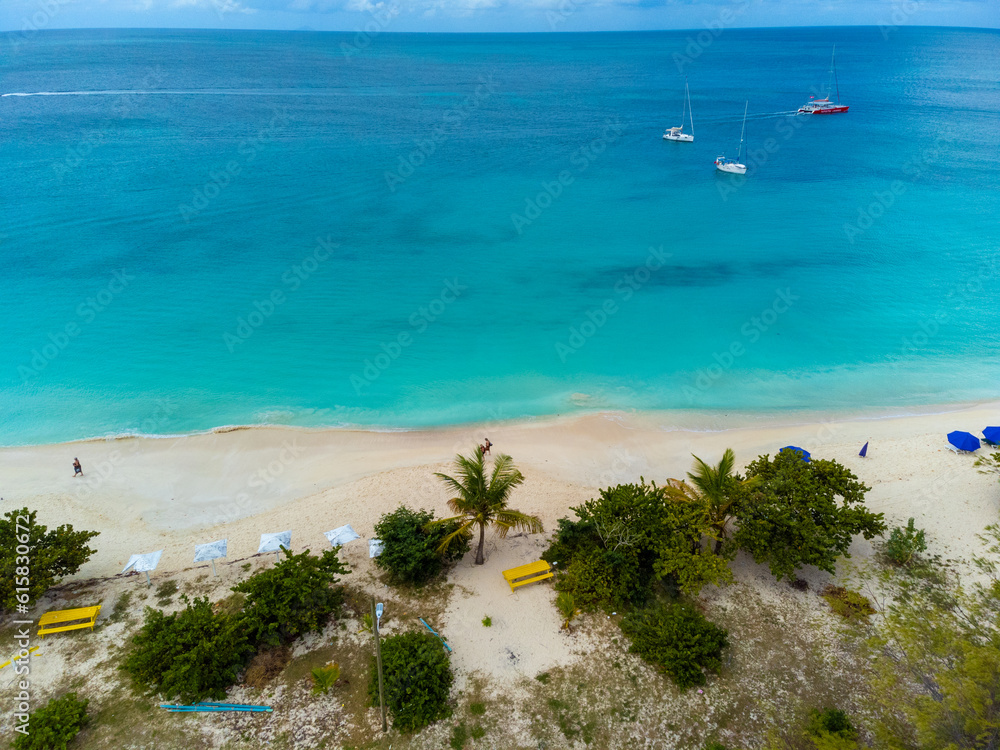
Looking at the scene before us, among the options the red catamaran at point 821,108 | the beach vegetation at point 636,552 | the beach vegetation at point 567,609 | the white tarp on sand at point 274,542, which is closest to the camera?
the beach vegetation at point 636,552

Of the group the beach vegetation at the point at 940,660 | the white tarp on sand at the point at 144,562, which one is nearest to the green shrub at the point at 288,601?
the white tarp on sand at the point at 144,562

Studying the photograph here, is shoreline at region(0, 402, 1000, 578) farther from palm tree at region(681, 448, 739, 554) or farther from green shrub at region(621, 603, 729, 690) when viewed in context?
green shrub at region(621, 603, 729, 690)

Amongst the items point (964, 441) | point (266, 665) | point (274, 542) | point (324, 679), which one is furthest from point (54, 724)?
point (964, 441)

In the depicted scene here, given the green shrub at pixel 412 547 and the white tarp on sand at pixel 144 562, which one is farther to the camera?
the white tarp on sand at pixel 144 562

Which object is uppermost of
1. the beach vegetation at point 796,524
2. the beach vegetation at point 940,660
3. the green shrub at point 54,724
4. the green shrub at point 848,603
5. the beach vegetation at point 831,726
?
the beach vegetation at point 796,524

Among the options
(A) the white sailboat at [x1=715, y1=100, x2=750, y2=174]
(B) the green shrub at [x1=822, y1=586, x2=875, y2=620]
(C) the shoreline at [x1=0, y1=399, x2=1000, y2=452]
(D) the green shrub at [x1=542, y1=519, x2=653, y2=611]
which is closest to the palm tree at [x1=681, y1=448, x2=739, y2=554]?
(D) the green shrub at [x1=542, y1=519, x2=653, y2=611]

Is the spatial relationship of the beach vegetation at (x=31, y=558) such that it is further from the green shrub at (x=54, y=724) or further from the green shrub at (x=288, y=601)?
the green shrub at (x=288, y=601)
